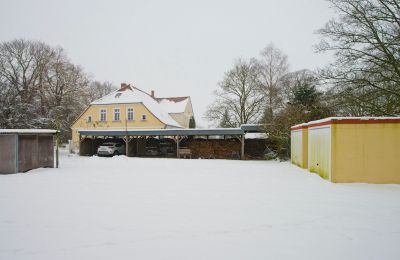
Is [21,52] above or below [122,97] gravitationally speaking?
above

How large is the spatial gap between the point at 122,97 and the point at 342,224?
97.5 ft

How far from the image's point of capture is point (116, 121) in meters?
31.1

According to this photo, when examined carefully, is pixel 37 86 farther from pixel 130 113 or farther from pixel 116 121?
pixel 130 113

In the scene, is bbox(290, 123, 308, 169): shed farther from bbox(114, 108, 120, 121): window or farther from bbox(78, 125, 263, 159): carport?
bbox(114, 108, 120, 121): window

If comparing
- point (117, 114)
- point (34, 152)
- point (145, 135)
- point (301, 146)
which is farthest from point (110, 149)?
point (301, 146)

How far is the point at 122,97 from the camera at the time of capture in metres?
32.1

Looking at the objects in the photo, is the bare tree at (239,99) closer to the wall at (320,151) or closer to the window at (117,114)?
the window at (117,114)

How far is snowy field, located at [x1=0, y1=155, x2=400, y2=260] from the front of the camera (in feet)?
13.2

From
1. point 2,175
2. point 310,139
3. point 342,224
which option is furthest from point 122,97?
point 342,224

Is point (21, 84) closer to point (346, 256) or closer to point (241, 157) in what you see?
point (241, 157)

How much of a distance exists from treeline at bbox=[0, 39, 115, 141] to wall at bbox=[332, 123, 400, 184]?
23391 mm

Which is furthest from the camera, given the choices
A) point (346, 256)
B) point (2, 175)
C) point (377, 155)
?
point (2, 175)

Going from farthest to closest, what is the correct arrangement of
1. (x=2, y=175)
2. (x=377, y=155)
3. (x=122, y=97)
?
(x=122, y=97), (x=2, y=175), (x=377, y=155)

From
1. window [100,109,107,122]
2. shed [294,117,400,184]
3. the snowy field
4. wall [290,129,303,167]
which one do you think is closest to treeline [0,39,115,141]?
window [100,109,107,122]
